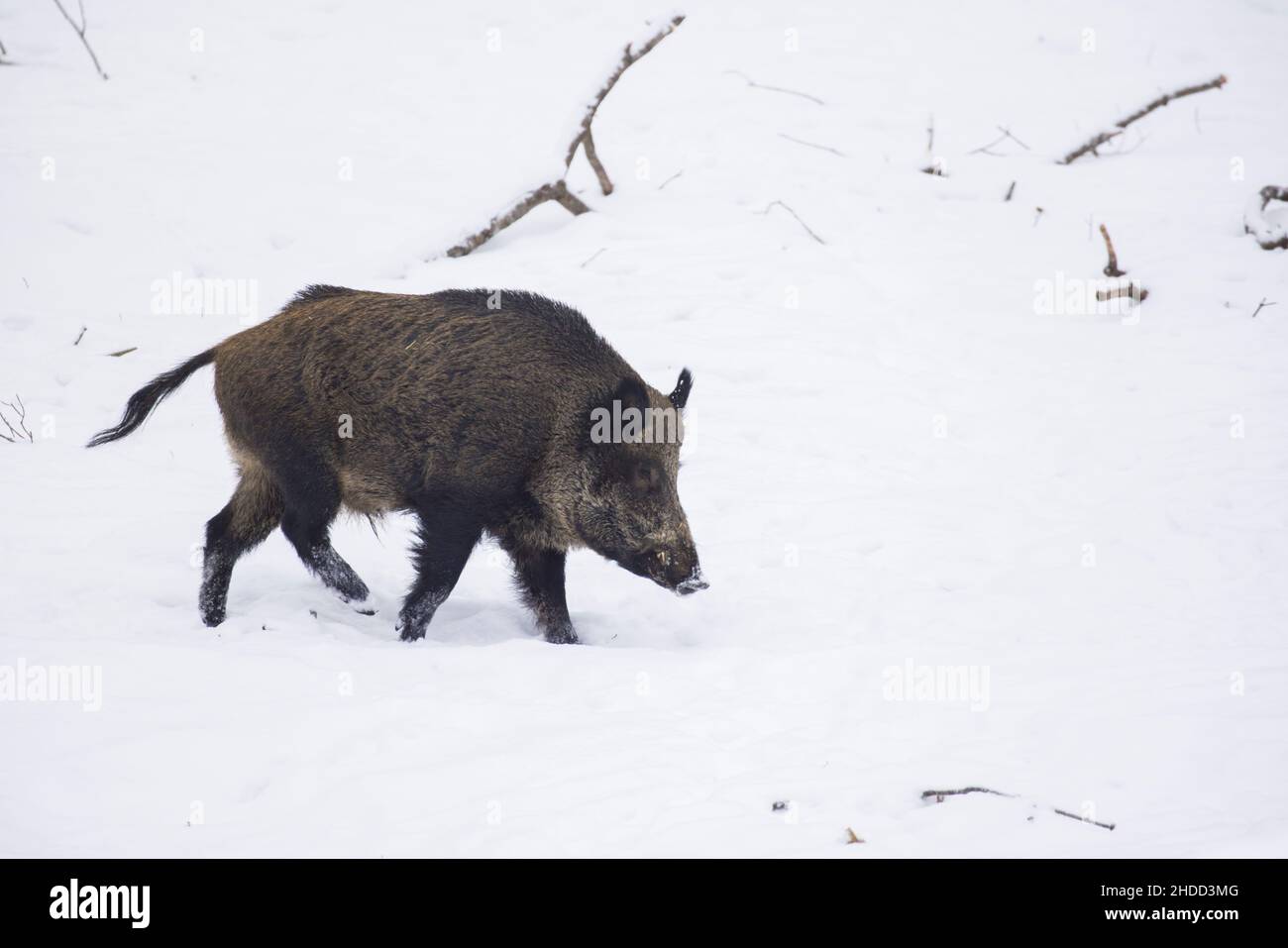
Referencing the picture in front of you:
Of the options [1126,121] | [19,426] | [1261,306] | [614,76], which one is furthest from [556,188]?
[1261,306]

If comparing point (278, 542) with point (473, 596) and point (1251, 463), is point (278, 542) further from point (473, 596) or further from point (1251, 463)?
point (1251, 463)

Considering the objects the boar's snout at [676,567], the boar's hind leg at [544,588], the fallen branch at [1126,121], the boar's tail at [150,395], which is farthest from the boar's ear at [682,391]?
the fallen branch at [1126,121]

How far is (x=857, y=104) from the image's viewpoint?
35.5 ft

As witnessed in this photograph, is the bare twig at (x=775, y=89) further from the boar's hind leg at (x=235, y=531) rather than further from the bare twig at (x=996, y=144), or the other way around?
the boar's hind leg at (x=235, y=531)

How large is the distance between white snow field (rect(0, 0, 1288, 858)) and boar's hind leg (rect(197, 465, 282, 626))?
0.15 meters

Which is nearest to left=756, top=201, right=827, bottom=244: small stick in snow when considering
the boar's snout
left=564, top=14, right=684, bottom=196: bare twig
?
left=564, top=14, right=684, bottom=196: bare twig

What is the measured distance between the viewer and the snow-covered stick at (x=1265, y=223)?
8.62 m

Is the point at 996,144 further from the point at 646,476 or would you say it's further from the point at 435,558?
the point at 435,558

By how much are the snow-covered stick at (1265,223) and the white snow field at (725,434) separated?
6.0 inches

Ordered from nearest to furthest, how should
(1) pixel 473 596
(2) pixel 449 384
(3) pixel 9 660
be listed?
1. (3) pixel 9 660
2. (2) pixel 449 384
3. (1) pixel 473 596

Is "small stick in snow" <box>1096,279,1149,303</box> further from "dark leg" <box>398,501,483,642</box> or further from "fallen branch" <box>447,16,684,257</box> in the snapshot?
"dark leg" <box>398,501,483,642</box>

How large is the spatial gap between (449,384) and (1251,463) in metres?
4.49

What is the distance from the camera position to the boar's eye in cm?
Result: 528
